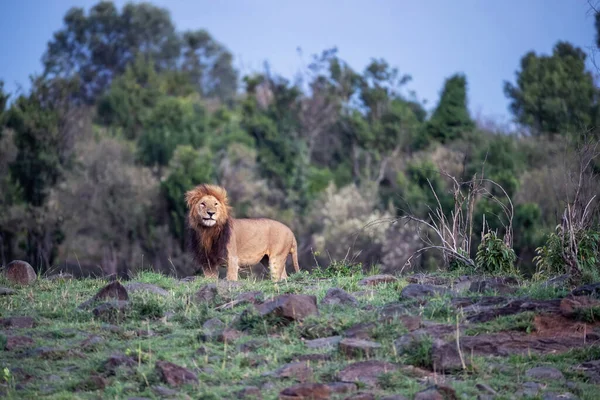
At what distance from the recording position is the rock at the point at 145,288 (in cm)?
967

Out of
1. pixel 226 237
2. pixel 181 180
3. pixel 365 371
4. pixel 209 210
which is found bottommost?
pixel 365 371

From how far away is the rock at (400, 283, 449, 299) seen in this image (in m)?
8.80

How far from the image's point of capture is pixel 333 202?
3975cm

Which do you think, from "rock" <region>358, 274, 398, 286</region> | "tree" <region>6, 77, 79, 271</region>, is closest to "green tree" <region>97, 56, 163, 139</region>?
"tree" <region>6, 77, 79, 271</region>

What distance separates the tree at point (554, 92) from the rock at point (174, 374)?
32.8 metres

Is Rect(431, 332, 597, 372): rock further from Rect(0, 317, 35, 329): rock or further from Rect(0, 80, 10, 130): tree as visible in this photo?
Rect(0, 80, 10, 130): tree

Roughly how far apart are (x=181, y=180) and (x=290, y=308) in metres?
30.0

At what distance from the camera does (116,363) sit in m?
7.24

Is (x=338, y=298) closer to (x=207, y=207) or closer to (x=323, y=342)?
(x=323, y=342)

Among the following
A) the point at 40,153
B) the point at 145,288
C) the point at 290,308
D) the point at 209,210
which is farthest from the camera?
the point at 40,153

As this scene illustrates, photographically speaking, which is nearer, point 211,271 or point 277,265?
point 211,271

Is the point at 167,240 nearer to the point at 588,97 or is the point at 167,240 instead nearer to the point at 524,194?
the point at 524,194

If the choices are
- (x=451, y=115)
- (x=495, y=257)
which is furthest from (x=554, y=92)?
(x=495, y=257)

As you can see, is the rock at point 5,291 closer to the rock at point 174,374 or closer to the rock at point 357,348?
the rock at point 174,374
